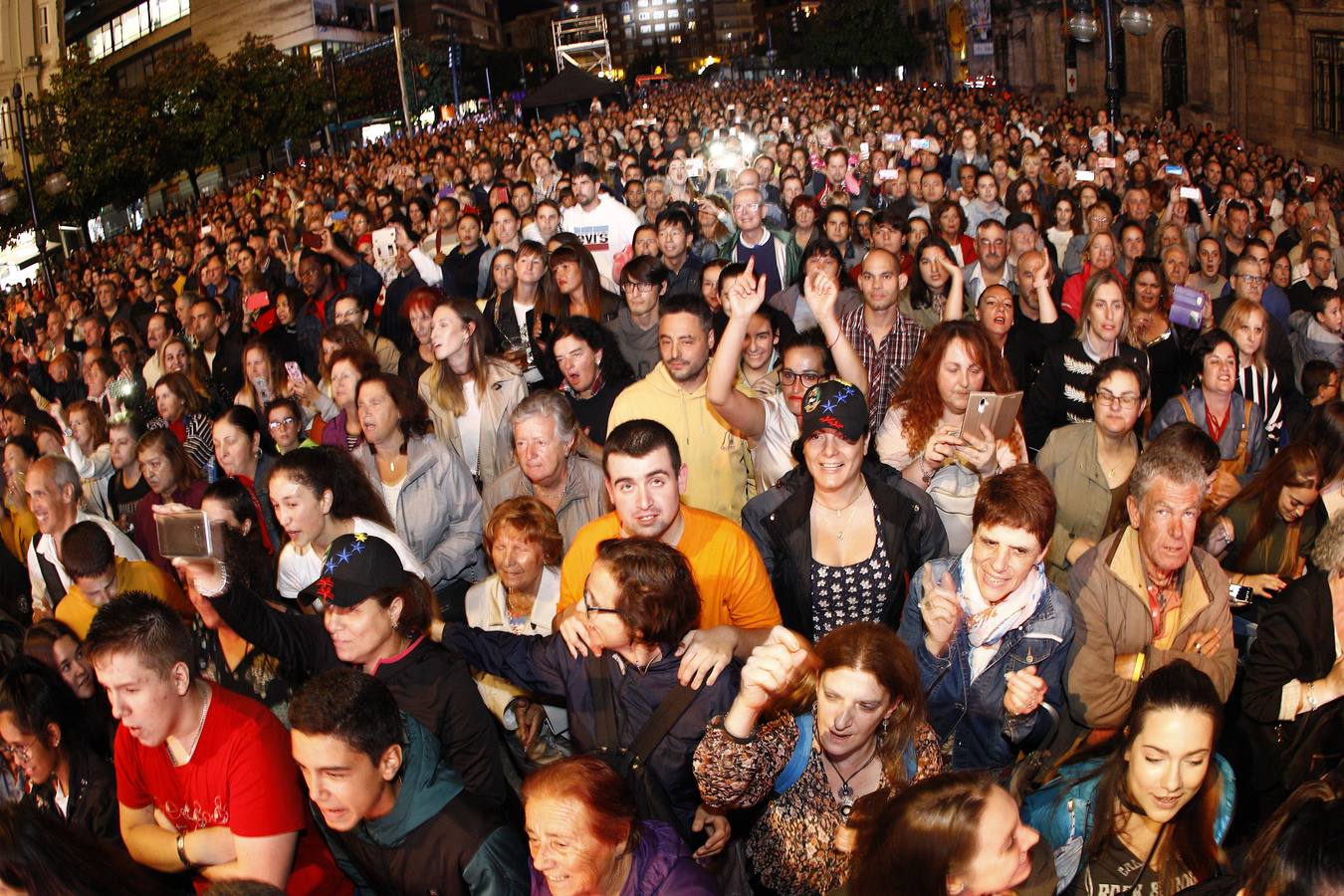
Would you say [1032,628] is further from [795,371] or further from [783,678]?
[795,371]

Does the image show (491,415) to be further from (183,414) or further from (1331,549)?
(1331,549)

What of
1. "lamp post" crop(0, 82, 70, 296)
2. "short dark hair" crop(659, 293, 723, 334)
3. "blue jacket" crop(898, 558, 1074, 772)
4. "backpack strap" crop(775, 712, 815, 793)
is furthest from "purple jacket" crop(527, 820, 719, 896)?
"lamp post" crop(0, 82, 70, 296)

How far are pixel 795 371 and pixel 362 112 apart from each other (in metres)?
55.7

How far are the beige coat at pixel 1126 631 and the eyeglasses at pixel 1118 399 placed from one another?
1.04m

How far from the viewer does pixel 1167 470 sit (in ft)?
12.9

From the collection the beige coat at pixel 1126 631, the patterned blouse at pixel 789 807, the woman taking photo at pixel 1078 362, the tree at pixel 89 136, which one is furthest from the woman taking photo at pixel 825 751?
the tree at pixel 89 136

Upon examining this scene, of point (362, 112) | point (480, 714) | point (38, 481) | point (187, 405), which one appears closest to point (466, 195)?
point (187, 405)

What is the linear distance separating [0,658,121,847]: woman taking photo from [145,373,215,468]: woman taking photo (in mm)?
2903

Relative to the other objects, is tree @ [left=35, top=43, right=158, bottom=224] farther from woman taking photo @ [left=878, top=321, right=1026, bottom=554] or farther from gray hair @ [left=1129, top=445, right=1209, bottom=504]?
gray hair @ [left=1129, top=445, right=1209, bottom=504]

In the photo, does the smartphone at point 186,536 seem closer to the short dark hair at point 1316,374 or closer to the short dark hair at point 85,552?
the short dark hair at point 85,552

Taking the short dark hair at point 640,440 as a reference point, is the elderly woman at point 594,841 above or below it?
below

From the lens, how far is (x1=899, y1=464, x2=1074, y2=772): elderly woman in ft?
12.2

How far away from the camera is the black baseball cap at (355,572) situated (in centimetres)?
366

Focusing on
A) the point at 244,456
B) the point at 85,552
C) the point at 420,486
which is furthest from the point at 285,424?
the point at 85,552
